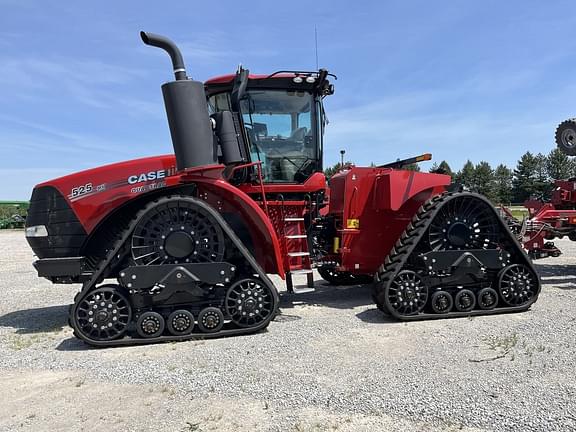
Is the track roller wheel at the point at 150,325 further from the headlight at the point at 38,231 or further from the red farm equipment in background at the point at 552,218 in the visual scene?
the red farm equipment in background at the point at 552,218

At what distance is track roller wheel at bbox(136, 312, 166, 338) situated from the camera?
5234mm

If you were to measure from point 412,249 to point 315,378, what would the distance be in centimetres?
252

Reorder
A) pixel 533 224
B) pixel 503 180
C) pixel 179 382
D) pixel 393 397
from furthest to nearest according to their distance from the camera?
pixel 503 180 → pixel 533 224 → pixel 179 382 → pixel 393 397

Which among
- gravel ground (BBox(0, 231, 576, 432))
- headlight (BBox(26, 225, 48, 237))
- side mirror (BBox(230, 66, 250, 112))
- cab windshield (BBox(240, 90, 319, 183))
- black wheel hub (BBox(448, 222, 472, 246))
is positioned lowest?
gravel ground (BBox(0, 231, 576, 432))

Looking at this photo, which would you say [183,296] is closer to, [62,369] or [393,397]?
[62,369]

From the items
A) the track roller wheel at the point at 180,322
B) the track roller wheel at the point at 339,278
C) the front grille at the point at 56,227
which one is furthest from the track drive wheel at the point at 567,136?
the front grille at the point at 56,227

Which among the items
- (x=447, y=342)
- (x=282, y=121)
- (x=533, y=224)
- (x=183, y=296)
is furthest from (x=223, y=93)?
(x=533, y=224)

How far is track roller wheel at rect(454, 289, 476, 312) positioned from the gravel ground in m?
0.22

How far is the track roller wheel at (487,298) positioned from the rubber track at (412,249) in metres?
0.07

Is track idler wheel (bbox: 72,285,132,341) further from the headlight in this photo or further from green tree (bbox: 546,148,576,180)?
green tree (bbox: 546,148,576,180)

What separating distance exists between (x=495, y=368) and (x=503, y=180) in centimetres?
7581

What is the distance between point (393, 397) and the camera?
12.1 ft

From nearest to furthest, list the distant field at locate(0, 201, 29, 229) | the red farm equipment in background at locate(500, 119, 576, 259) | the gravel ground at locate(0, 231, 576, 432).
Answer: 1. the gravel ground at locate(0, 231, 576, 432)
2. the red farm equipment in background at locate(500, 119, 576, 259)
3. the distant field at locate(0, 201, 29, 229)

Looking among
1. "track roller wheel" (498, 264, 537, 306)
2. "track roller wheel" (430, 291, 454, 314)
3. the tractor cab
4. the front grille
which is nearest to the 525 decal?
the front grille
